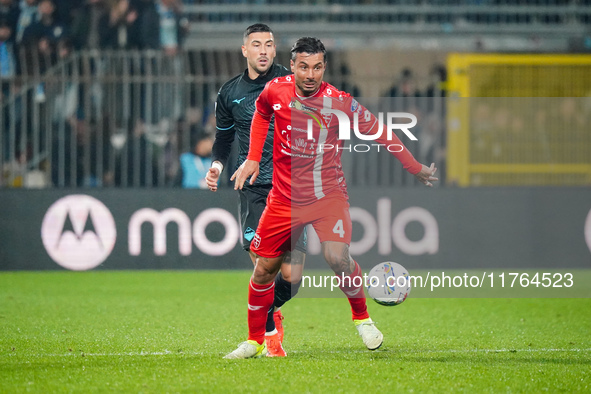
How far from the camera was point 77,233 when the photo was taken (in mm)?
11219

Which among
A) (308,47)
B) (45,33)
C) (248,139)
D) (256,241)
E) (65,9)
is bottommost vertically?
(256,241)

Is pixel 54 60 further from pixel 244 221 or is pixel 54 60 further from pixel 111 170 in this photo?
pixel 244 221

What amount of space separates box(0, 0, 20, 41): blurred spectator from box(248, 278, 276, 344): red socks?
29.1 feet

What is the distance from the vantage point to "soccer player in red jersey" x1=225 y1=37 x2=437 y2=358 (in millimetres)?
5531

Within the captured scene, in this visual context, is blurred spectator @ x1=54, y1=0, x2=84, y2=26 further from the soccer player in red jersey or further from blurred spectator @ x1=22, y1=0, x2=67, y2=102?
the soccer player in red jersey

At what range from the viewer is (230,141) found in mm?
6359

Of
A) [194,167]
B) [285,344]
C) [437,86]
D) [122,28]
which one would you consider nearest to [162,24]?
[122,28]

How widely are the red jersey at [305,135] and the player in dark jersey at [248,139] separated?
0.44 m

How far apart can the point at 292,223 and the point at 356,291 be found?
63 centimetres

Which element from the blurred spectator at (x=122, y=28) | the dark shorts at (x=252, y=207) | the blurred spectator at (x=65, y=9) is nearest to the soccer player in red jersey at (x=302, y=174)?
the dark shorts at (x=252, y=207)

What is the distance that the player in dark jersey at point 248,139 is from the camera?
5973mm

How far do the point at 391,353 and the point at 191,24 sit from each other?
1024cm

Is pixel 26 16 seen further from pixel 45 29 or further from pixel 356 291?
pixel 356 291

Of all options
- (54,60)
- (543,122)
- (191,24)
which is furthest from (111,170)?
(543,122)
